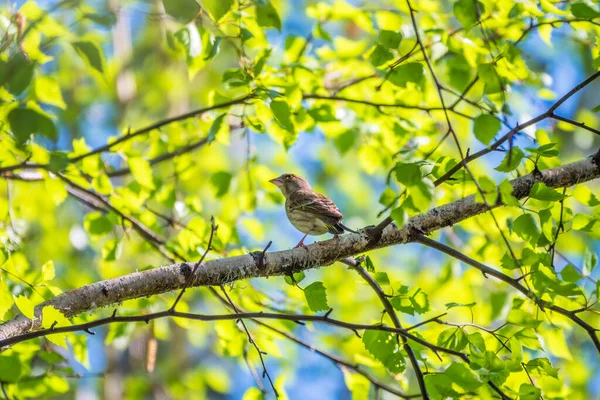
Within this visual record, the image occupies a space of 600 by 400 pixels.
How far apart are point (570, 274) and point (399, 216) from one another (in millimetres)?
1145

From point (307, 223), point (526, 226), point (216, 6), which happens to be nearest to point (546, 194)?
point (526, 226)

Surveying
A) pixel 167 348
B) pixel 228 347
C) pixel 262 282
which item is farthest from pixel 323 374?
pixel 228 347

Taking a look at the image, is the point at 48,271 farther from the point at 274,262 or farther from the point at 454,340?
the point at 454,340

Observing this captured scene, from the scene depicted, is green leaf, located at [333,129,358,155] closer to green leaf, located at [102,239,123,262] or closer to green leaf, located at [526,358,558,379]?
green leaf, located at [102,239,123,262]

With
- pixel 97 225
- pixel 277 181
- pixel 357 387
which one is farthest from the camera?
pixel 277 181

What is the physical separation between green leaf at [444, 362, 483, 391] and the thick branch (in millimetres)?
726

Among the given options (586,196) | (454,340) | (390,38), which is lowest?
(454,340)

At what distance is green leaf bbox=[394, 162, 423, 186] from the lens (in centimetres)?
216

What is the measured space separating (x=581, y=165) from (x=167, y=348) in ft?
28.9

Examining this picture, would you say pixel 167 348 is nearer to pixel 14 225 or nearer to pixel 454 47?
pixel 14 225

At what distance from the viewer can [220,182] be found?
4.30 meters

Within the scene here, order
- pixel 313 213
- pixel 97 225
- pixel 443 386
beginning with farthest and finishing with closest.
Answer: pixel 313 213, pixel 97 225, pixel 443 386

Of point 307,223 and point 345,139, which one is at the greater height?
point 345,139

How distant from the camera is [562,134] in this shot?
9.99 meters
